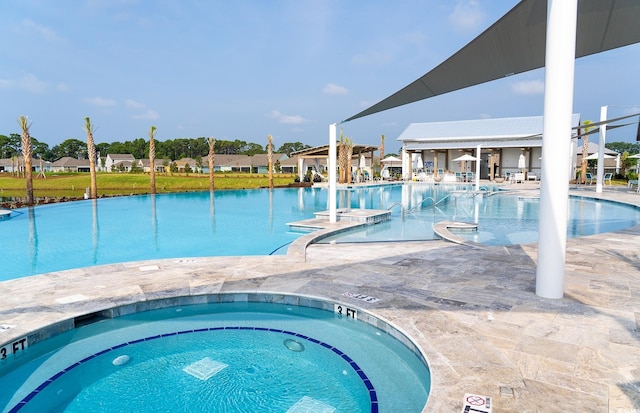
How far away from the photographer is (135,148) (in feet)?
246

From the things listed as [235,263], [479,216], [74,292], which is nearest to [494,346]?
[235,263]

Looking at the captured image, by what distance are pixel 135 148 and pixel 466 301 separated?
80086 mm

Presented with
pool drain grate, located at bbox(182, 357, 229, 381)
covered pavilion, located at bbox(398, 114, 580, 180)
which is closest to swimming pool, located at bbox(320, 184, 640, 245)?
pool drain grate, located at bbox(182, 357, 229, 381)

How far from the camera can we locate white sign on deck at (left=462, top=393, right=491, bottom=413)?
2.38 meters

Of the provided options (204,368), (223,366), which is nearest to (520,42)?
(223,366)

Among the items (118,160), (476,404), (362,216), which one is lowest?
(476,404)

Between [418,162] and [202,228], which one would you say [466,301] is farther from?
[418,162]

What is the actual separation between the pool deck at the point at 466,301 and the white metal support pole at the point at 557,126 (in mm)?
711

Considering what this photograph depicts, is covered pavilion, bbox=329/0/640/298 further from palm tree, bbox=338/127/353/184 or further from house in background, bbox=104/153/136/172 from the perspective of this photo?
house in background, bbox=104/153/136/172

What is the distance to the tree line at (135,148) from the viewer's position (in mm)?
72938

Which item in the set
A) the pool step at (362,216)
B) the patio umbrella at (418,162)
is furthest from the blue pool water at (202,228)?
the patio umbrella at (418,162)

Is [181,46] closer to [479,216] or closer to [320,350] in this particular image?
[479,216]

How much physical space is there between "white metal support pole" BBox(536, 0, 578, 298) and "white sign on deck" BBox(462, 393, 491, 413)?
2.25 metres

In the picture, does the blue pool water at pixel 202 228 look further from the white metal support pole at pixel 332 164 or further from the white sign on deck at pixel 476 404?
the white sign on deck at pixel 476 404
